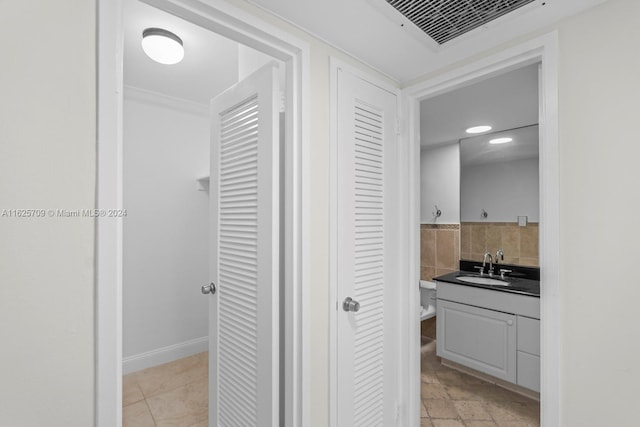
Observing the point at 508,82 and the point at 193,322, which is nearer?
the point at 508,82

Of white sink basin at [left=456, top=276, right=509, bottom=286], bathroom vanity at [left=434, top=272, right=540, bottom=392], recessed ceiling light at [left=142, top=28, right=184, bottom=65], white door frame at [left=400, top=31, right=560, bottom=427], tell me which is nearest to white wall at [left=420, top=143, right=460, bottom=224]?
white sink basin at [left=456, top=276, right=509, bottom=286]

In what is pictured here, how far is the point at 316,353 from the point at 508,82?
194 centimetres

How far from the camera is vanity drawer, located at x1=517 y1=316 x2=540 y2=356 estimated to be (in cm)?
219

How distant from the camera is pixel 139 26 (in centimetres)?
171

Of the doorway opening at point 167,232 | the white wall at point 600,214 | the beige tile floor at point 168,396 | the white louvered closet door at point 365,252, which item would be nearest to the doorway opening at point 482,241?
the white wall at point 600,214

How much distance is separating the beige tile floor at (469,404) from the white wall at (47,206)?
210 cm

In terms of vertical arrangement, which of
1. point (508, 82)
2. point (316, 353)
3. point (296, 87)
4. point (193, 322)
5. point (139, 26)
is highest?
point (139, 26)

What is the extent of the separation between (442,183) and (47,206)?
342cm

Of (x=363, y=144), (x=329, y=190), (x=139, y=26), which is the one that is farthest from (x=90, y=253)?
(x=139, y=26)

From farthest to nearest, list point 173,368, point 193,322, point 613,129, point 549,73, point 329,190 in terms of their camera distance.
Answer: point 193,322, point 173,368, point 329,190, point 549,73, point 613,129

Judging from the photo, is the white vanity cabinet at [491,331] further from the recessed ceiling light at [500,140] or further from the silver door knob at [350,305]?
the silver door knob at [350,305]

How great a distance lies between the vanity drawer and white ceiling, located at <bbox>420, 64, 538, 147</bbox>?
5.24 feet

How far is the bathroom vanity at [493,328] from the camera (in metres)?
2.23

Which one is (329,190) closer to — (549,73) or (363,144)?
(363,144)
